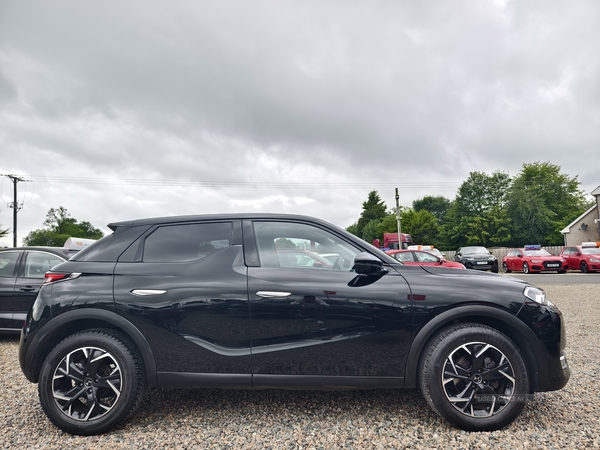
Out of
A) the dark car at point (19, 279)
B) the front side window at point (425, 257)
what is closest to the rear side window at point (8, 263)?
the dark car at point (19, 279)

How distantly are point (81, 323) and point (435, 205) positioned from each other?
107640 mm

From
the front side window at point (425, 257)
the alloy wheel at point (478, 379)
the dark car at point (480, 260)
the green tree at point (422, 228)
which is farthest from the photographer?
the green tree at point (422, 228)

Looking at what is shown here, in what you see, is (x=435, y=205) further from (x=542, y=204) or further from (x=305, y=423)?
(x=305, y=423)

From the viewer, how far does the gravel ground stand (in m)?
2.72

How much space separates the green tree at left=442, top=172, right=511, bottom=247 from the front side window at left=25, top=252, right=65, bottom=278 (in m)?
56.2

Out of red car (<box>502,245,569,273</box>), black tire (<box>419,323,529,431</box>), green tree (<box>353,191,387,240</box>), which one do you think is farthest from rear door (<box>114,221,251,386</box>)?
green tree (<box>353,191,387,240</box>)

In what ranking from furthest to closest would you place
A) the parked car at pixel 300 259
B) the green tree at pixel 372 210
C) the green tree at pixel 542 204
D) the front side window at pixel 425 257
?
the green tree at pixel 372 210 < the green tree at pixel 542 204 < the front side window at pixel 425 257 < the parked car at pixel 300 259

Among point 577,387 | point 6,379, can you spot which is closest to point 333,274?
point 577,387

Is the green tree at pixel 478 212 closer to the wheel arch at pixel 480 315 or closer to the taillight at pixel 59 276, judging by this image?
the wheel arch at pixel 480 315

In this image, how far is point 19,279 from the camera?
19.2 ft

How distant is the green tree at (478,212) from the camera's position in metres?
54.6

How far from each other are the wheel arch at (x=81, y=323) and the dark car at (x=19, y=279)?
3162mm

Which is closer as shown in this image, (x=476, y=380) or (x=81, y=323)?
(x=476, y=380)

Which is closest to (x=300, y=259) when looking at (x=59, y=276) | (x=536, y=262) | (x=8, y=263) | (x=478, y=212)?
(x=59, y=276)
